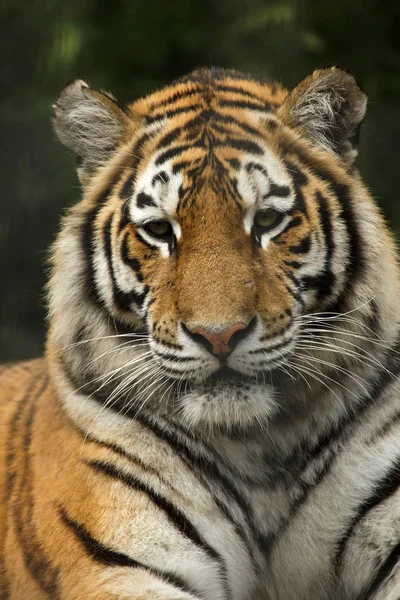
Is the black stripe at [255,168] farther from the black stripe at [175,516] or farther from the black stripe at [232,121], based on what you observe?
the black stripe at [175,516]

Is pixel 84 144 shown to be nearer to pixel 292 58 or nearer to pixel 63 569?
pixel 63 569

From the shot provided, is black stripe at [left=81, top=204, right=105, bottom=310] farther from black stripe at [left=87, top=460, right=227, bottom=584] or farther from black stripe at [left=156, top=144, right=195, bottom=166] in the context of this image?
black stripe at [left=87, top=460, right=227, bottom=584]

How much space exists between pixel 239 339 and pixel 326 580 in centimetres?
78

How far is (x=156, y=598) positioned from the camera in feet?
7.69

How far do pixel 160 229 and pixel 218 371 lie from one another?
1.38ft

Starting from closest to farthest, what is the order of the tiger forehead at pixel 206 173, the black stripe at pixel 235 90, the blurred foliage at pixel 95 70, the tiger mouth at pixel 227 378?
the tiger mouth at pixel 227 378 → the tiger forehead at pixel 206 173 → the black stripe at pixel 235 90 → the blurred foliage at pixel 95 70

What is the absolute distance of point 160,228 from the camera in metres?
2.52

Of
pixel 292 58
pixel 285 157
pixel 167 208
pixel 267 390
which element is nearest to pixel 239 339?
pixel 267 390

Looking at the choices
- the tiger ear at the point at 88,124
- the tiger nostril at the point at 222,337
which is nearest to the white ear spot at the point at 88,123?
the tiger ear at the point at 88,124

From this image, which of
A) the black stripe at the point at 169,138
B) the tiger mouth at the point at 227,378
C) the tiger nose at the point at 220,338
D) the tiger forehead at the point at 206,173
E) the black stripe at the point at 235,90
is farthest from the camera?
the black stripe at the point at 235,90

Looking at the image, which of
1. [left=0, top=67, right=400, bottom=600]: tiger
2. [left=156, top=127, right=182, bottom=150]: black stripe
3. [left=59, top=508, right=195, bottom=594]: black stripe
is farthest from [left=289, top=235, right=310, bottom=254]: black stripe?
[left=59, top=508, right=195, bottom=594]: black stripe

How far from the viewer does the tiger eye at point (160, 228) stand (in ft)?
8.21

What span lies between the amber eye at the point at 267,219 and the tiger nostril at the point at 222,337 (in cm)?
29

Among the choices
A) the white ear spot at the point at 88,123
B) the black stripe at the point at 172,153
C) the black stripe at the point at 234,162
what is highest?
the white ear spot at the point at 88,123
